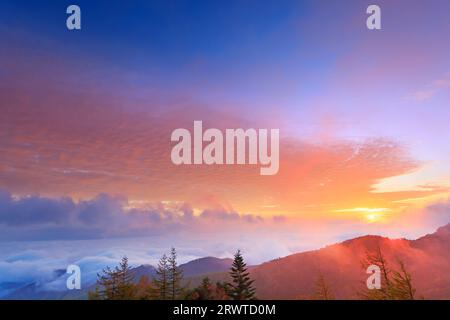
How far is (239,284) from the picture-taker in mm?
27672

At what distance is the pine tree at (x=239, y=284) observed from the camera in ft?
90.1

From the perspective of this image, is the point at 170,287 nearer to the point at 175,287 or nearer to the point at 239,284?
the point at 175,287

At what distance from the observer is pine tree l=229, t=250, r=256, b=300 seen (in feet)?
90.1

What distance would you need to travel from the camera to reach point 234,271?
2903 cm

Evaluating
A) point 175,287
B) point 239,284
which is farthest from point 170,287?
point 239,284
